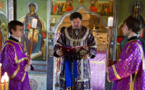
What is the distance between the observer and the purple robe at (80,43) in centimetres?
243

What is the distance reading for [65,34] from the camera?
8.29 feet

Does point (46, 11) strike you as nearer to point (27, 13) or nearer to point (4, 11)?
point (27, 13)

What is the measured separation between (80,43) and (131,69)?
938 mm

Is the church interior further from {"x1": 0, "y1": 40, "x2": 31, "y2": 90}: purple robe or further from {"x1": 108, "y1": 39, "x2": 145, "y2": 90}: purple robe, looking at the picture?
{"x1": 108, "y1": 39, "x2": 145, "y2": 90}: purple robe

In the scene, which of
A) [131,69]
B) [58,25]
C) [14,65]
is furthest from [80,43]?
[58,25]

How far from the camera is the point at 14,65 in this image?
2.20m

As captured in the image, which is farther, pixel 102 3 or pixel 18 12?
pixel 18 12

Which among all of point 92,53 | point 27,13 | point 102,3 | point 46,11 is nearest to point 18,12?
point 27,13

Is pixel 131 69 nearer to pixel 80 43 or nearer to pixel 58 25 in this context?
pixel 80 43

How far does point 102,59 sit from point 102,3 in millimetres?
1306

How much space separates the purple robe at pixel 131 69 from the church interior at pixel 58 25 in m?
1.60

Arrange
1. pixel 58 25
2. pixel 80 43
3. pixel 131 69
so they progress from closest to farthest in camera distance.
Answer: pixel 131 69
pixel 80 43
pixel 58 25

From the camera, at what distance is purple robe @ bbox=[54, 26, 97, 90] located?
243 cm

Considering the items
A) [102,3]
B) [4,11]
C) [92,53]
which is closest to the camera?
[92,53]
